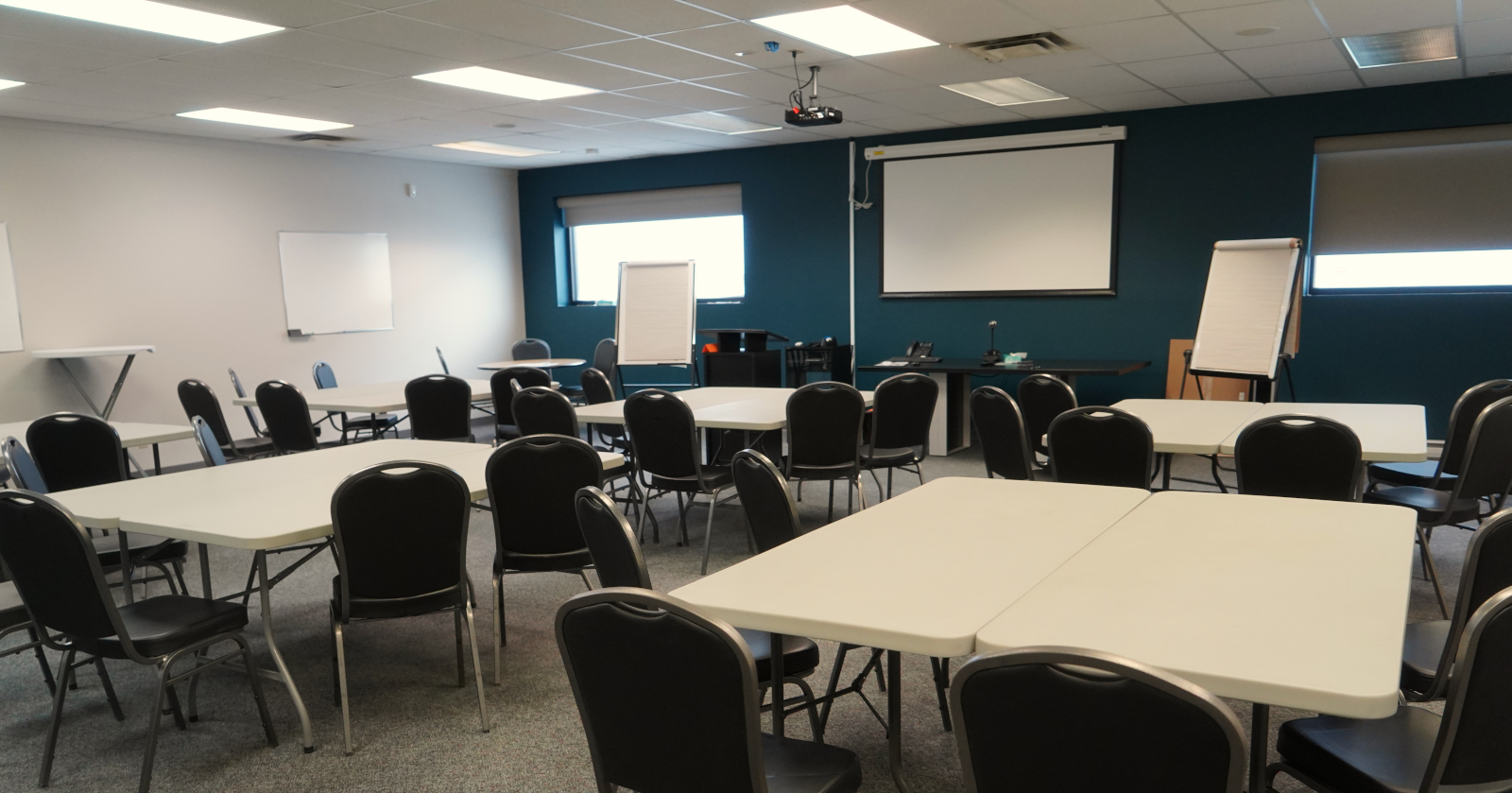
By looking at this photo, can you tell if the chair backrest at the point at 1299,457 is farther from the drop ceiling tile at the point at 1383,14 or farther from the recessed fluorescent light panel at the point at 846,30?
the recessed fluorescent light panel at the point at 846,30

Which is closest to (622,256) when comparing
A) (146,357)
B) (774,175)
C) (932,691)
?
(774,175)

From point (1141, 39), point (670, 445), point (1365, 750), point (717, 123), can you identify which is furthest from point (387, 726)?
point (717, 123)

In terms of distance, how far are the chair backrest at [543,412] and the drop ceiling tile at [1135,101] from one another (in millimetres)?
4761

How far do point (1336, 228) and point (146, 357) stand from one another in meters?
9.47

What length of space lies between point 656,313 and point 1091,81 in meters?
3.41

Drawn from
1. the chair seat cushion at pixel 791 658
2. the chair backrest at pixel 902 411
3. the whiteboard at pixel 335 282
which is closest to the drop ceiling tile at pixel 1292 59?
the chair backrest at pixel 902 411

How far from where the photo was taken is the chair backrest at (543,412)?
16.2 ft

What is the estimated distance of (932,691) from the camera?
317cm

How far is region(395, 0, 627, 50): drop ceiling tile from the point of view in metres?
4.48

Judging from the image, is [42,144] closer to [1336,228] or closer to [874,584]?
[874,584]

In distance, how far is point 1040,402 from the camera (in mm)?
4695

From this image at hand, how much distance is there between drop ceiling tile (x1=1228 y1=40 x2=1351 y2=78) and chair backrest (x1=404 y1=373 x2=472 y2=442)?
202 inches

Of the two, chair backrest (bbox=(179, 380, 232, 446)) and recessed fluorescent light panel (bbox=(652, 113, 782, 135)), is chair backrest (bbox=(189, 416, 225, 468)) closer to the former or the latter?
chair backrest (bbox=(179, 380, 232, 446))

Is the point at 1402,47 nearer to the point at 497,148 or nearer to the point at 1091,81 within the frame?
the point at 1091,81
